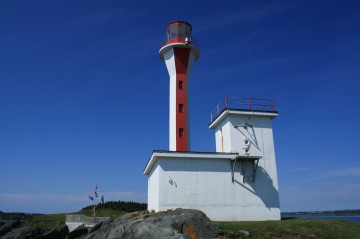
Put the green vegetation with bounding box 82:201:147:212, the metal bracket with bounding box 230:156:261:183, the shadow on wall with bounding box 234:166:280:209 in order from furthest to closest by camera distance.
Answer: the green vegetation with bounding box 82:201:147:212, the shadow on wall with bounding box 234:166:280:209, the metal bracket with bounding box 230:156:261:183

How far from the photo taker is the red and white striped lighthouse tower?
90.0 feet

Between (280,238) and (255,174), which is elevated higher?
(255,174)

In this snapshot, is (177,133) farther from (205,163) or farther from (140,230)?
(140,230)

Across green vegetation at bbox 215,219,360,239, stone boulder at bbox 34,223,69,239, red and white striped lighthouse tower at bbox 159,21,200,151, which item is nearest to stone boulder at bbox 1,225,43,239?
stone boulder at bbox 34,223,69,239

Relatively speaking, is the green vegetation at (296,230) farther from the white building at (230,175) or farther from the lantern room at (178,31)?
the lantern room at (178,31)

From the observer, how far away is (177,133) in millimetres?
27328

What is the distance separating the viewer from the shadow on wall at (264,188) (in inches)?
928

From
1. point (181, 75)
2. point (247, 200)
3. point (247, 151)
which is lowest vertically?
point (247, 200)

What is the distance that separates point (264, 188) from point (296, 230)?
5.91m

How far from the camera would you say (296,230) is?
712 inches

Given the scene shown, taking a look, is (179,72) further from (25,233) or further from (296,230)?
(25,233)

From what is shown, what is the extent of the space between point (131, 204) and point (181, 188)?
28462 mm

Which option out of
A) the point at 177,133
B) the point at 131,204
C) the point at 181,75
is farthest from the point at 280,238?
the point at 131,204

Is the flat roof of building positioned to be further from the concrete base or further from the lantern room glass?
the lantern room glass
